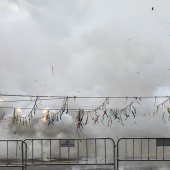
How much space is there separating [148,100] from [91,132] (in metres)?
3.81

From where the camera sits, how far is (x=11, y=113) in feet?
50.6

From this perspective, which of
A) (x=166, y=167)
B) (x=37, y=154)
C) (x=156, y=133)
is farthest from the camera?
(x=156, y=133)

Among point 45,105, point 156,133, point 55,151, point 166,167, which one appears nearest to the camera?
point 166,167

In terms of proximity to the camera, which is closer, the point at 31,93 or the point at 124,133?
the point at 124,133

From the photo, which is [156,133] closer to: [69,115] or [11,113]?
[69,115]

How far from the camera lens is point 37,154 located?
1309 centimetres

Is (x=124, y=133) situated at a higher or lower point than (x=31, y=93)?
lower

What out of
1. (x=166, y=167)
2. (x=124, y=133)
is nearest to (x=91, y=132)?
(x=124, y=133)

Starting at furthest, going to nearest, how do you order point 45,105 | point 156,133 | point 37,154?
point 45,105 < point 156,133 < point 37,154

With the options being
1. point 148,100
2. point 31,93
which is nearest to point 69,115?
point 31,93

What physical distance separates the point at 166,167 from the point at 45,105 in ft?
31.8

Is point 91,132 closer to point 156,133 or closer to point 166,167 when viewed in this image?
point 156,133

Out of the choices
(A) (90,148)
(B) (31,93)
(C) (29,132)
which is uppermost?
(B) (31,93)

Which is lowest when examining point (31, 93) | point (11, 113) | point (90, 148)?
point (90, 148)
